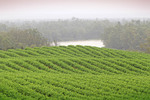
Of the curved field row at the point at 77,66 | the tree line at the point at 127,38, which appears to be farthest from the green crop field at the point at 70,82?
the tree line at the point at 127,38

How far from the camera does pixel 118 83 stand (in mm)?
14773

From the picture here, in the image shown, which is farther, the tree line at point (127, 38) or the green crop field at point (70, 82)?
the tree line at point (127, 38)

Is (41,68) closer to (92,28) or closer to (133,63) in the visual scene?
(133,63)

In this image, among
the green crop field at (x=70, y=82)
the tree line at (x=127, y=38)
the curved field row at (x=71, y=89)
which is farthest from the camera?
the tree line at (x=127, y=38)

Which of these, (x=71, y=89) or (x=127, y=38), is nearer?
(x=71, y=89)

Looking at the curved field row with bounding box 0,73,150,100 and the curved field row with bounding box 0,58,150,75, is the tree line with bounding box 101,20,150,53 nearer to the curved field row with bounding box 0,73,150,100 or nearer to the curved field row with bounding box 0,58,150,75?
the curved field row with bounding box 0,58,150,75

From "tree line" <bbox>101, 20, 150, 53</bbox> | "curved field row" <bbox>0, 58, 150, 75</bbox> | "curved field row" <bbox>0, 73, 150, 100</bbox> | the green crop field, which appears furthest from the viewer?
"tree line" <bbox>101, 20, 150, 53</bbox>

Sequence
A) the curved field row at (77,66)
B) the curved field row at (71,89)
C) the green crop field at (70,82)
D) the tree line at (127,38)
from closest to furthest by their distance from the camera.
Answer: the curved field row at (71,89), the green crop field at (70,82), the curved field row at (77,66), the tree line at (127,38)

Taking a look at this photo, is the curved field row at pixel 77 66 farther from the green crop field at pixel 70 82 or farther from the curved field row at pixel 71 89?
the curved field row at pixel 71 89

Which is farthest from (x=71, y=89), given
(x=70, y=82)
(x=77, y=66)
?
(x=77, y=66)

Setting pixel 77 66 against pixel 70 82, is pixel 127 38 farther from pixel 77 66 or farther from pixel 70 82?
pixel 70 82

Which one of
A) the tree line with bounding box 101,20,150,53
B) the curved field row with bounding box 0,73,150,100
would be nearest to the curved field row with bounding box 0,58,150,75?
the curved field row with bounding box 0,73,150,100

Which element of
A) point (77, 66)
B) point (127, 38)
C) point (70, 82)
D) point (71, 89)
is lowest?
point (127, 38)

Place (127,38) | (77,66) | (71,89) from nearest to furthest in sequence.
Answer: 1. (71,89)
2. (77,66)
3. (127,38)
